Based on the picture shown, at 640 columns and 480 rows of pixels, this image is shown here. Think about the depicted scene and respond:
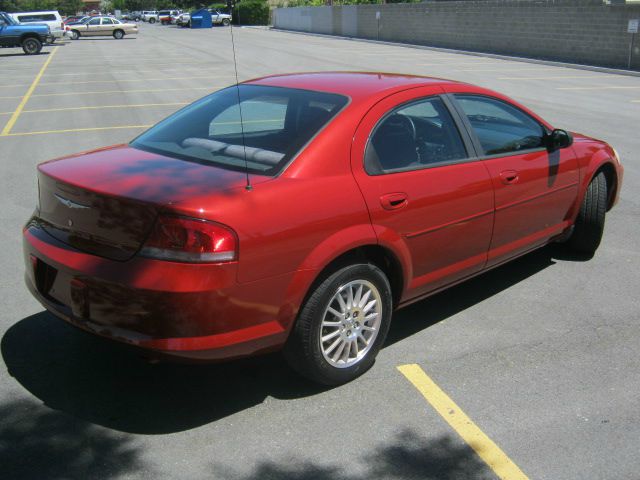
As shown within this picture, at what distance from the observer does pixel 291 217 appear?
140 inches

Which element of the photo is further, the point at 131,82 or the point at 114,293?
the point at 131,82

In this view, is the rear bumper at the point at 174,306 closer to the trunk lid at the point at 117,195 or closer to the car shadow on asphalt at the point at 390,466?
the trunk lid at the point at 117,195

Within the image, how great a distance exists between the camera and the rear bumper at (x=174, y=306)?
3.28 metres

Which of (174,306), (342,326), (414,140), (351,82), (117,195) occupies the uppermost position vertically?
(351,82)

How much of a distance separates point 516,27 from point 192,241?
30861 mm

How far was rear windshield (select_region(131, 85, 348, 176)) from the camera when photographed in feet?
13.0

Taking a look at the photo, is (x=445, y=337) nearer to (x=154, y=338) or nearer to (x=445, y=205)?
(x=445, y=205)

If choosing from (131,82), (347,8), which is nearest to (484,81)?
(131,82)

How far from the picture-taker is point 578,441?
348 centimetres

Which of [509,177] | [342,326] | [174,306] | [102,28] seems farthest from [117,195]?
[102,28]

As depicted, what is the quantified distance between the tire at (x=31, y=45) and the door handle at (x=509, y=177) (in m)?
33.9

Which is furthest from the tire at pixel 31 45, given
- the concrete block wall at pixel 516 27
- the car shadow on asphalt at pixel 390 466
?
the car shadow on asphalt at pixel 390 466

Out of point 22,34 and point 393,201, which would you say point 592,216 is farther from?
point 22,34

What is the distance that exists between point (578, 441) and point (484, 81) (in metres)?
18.3
